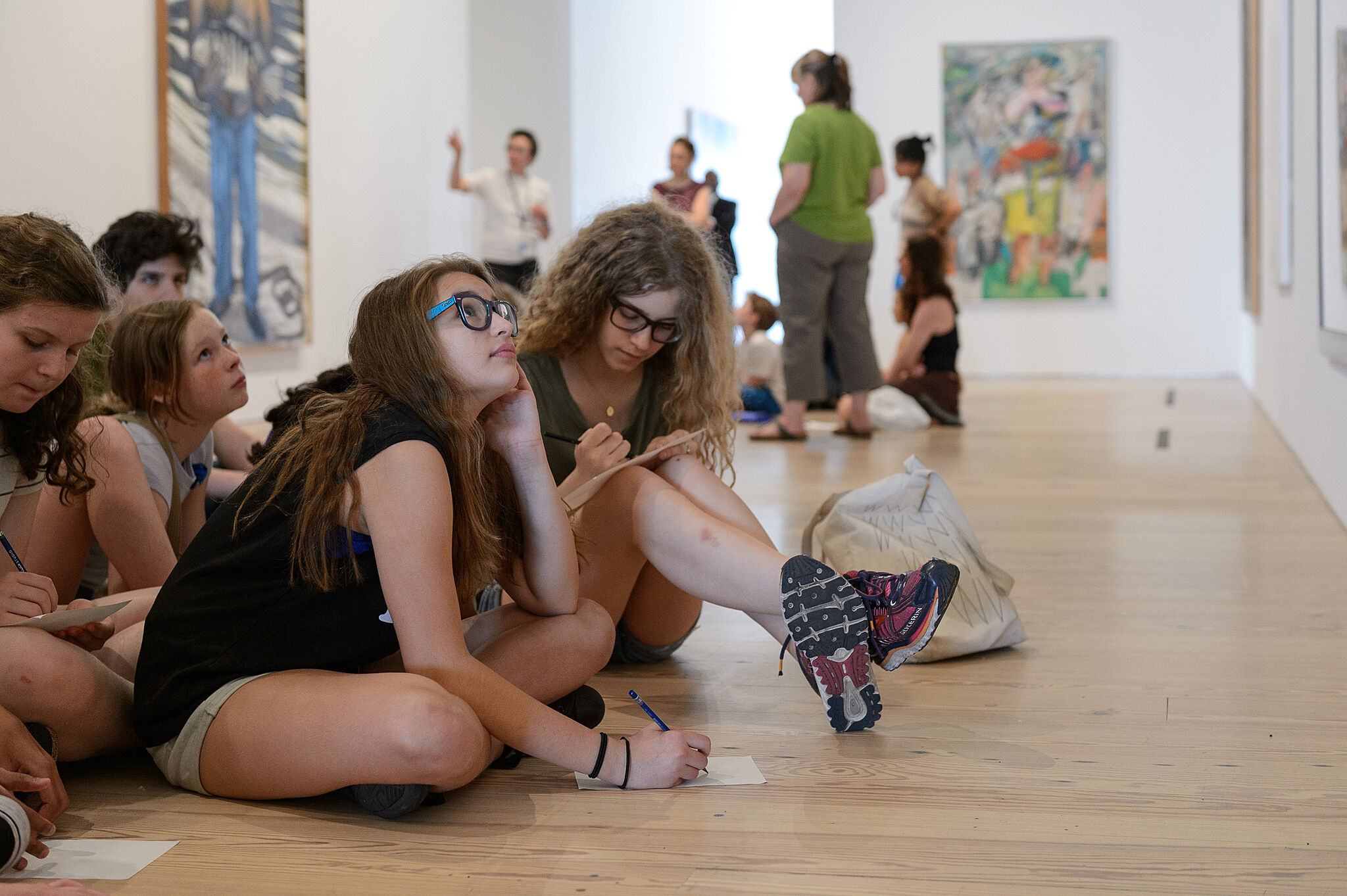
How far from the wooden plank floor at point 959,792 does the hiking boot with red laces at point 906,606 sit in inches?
5.8

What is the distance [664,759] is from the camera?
158 cm

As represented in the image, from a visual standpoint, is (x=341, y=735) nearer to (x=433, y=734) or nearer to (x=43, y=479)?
(x=433, y=734)

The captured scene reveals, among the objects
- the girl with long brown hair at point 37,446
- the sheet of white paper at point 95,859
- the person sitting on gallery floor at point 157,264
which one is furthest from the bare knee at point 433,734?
the person sitting on gallery floor at point 157,264

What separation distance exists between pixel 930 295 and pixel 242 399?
193 inches

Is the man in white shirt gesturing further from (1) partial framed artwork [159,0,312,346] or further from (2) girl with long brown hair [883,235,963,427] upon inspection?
(2) girl with long brown hair [883,235,963,427]

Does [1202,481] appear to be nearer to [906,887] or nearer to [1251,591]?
[1251,591]

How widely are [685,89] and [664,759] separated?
35.9ft

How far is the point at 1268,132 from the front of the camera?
660 cm

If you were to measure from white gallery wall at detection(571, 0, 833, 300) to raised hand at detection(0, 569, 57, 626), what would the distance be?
5874 millimetres

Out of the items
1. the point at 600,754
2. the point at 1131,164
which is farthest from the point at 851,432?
the point at 1131,164

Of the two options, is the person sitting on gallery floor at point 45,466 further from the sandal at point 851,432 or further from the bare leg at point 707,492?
the sandal at point 851,432

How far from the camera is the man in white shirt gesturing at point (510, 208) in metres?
7.75

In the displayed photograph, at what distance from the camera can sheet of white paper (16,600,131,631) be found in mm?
1511

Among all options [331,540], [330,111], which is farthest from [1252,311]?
[331,540]
